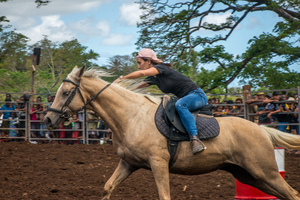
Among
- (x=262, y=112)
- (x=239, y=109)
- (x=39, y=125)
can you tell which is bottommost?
(x=39, y=125)

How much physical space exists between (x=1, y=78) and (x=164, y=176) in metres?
29.0

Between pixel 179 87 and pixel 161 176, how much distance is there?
123 centimetres

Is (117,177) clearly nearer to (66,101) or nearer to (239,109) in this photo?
(66,101)

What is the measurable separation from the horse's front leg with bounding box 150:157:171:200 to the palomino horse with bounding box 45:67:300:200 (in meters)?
0.07

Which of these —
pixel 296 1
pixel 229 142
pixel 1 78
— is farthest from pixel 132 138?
pixel 1 78

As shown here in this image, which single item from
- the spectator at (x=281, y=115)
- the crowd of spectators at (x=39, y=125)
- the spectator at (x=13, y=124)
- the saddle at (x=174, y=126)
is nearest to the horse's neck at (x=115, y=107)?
the saddle at (x=174, y=126)

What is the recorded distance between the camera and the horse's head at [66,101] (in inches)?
183

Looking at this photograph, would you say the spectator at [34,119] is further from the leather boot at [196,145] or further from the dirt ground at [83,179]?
the leather boot at [196,145]

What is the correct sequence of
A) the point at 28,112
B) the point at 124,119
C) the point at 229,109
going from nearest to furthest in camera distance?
the point at 124,119
the point at 229,109
the point at 28,112

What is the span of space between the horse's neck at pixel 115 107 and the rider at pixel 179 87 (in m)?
0.29

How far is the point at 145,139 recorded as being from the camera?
180 inches

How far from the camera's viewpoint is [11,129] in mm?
13820

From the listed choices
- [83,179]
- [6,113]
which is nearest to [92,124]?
[6,113]

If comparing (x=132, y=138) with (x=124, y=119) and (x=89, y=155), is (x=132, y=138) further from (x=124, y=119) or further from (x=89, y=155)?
(x=89, y=155)
